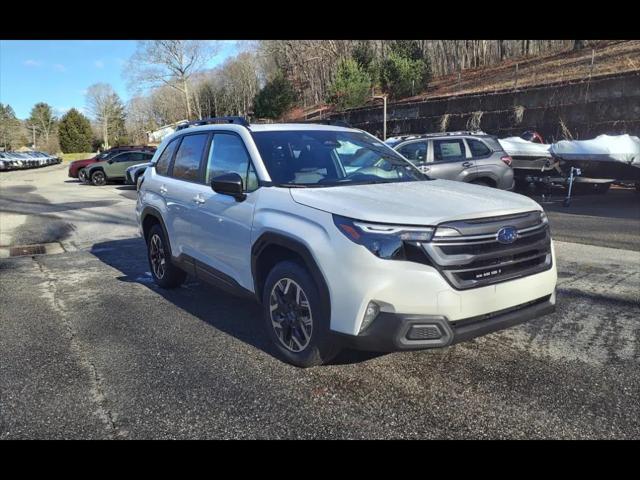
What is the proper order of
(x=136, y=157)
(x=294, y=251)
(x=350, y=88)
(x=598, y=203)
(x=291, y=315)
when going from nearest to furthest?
(x=294, y=251), (x=291, y=315), (x=598, y=203), (x=136, y=157), (x=350, y=88)

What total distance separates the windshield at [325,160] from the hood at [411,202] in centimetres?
27

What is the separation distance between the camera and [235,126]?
14.5ft

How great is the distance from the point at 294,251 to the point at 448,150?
8166 millimetres

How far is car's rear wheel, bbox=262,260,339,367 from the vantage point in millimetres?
3305

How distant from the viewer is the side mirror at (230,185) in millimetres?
3828

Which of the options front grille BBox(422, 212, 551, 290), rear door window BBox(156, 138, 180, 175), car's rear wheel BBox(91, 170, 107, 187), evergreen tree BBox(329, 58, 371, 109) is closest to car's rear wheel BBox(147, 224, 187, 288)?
rear door window BBox(156, 138, 180, 175)

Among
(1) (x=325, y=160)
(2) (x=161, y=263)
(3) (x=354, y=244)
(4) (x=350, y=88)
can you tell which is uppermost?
(4) (x=350, y=88)

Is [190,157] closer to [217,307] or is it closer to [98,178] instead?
[217,307]

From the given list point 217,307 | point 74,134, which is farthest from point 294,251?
point 74,134

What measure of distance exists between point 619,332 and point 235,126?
3660 mm

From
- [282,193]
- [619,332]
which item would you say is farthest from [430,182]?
[619,332]

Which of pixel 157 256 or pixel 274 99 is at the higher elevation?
pixel 274 99

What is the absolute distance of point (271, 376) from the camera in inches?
139
